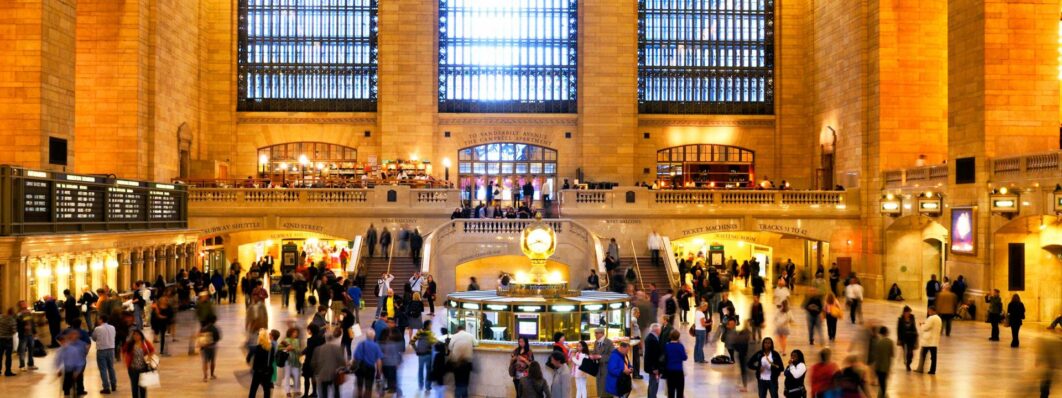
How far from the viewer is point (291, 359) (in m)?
15.3

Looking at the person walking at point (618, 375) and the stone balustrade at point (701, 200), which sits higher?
the stone balustrade at point (701, 200)

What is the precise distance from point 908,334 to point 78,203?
17159mm

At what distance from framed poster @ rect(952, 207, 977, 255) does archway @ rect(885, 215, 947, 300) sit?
4.93m

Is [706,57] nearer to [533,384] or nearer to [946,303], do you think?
[946,303]

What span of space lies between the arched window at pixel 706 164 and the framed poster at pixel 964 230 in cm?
1612

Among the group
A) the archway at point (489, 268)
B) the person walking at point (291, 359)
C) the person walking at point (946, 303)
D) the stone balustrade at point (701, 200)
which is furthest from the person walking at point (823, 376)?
the stone balustrade at point (701, 200)

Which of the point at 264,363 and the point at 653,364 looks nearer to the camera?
the point at 653,364

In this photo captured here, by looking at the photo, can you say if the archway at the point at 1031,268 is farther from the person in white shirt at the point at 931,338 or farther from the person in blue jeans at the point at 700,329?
the person in blue jeans at the point at 700,329

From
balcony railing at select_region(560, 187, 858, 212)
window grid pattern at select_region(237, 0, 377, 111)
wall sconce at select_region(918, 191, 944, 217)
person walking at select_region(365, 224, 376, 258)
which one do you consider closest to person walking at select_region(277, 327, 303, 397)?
person walking at select_region(365, 224, 376, 258)

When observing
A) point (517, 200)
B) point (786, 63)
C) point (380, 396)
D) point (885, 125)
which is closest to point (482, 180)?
point (517, 200)

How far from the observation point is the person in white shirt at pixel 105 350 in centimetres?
1538

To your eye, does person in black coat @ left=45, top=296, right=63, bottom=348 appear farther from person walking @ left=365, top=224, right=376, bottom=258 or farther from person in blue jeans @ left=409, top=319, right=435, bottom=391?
person walking @ left=365, top=224, right=376, bottom=258

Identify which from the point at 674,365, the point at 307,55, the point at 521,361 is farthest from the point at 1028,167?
the point at 307,55

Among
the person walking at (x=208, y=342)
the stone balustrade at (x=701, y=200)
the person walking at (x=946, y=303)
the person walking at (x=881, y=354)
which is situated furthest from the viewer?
the stone balustrade at (x=701, y=200)
